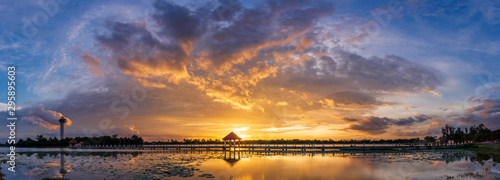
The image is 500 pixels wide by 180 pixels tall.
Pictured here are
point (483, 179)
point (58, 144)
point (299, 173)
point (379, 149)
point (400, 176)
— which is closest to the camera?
point (483, 179)

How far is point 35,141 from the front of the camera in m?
125

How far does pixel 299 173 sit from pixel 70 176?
17.3m

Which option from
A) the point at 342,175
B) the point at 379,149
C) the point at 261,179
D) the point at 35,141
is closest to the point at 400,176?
the point at 342,175

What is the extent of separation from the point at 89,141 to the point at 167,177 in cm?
10482

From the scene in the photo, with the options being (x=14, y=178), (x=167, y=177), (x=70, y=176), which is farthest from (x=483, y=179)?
(x=14, y=178)

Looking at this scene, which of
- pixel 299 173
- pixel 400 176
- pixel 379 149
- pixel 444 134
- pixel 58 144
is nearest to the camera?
pixel 400 176

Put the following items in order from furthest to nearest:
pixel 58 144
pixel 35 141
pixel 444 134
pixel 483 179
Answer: pixel 35 141, pixel 58 144, pixel 444 134, pixel 483 179

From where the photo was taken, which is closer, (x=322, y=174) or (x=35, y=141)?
(x=322, y=174)

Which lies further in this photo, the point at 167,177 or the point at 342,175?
the point at 342,175

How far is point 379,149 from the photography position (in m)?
57.2

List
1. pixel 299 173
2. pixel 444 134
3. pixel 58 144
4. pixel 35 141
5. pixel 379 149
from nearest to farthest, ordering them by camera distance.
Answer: pixel 299 173
pixel 379 149
pixel 444 134
pixel 58 144
pixel 35 141

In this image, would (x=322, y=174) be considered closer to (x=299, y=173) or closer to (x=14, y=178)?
(x=299, y=173)

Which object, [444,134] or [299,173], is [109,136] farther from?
[444,134]

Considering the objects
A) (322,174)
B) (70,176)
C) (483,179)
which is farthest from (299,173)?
(70,176)
